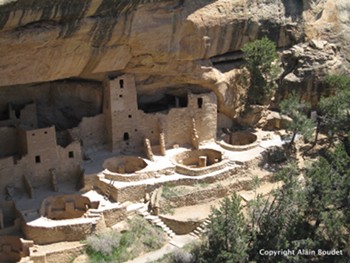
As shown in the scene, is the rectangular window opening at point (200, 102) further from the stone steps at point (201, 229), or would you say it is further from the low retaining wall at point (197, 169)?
the stone steps at point (201, 229)

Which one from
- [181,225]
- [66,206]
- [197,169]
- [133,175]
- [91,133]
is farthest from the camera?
[91,133]

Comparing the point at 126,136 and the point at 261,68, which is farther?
the point at 261,68

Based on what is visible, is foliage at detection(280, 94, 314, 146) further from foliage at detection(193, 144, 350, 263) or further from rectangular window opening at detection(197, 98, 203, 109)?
foliage at detection(193, 144, 350, 263)

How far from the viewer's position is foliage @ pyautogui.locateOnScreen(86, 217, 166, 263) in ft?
79.7

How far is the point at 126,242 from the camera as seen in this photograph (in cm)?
2488

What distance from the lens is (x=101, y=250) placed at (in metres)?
24.3

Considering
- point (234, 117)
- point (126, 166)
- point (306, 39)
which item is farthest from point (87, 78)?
point (306, 39)

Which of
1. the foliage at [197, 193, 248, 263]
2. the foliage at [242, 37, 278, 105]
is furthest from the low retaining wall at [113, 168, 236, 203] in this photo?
the foliage at [242, 37, 278, 105]

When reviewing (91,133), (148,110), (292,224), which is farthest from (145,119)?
(292,224)

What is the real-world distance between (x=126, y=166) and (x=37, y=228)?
17.4 ft

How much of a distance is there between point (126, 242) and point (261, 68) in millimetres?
9534

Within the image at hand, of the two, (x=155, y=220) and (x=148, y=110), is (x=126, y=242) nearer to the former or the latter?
(x=155, y=220)

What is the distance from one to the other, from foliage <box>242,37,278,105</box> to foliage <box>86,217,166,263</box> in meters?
8.04

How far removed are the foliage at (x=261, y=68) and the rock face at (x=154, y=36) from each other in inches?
23.8
